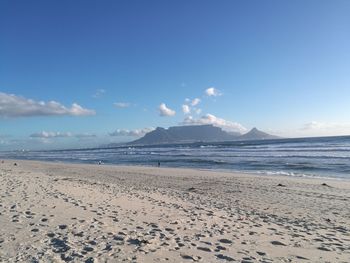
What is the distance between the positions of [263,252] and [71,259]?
3.60m

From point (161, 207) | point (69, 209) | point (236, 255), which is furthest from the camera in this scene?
point (161, 207)

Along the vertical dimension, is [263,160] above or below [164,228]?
below

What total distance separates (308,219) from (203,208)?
321 cm

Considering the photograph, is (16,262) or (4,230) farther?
(4,230)

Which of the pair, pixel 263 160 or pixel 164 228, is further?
pixel 263 160

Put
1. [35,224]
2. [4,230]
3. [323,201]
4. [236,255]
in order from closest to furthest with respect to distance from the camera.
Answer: [236,255] < [4,230] < [35,224] < [323,201]

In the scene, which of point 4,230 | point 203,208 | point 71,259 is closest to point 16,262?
point 71,259

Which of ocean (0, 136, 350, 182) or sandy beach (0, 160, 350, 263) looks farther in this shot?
ocean (0, 136, 350, 182)

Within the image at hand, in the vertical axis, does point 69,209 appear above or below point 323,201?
above

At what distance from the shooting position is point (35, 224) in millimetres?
7617

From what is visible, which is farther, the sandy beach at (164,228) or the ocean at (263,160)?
the ocean at (263,160)

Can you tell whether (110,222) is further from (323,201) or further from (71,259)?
(323,201)

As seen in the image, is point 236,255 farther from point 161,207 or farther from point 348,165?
point 348,165

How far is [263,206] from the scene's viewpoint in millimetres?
11852
